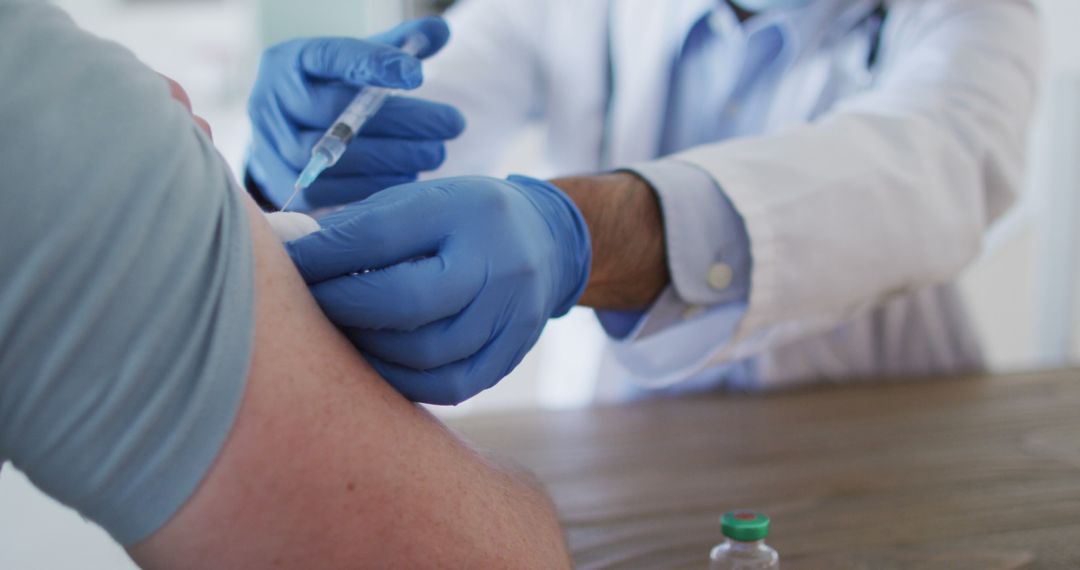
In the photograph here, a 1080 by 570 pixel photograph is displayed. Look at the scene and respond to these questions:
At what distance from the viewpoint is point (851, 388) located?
49.8 inches

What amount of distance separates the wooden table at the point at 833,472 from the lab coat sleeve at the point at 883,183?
12cm

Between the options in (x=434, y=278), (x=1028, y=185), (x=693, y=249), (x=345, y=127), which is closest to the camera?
(x=434, y=278)

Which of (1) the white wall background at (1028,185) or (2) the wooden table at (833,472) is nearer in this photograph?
(2) the wooden table at (833,472)

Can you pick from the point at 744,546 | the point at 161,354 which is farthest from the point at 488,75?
the point at 161,354

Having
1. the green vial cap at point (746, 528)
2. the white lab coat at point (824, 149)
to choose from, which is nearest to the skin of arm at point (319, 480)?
the green vial cap at point (746, 528)

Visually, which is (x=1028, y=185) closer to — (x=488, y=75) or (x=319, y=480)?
(x=488, y=75)

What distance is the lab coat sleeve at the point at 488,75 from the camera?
1322mm

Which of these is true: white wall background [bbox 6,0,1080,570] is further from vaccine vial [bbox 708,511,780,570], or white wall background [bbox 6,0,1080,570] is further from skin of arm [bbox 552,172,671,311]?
vaccine vial [bbox 708,511,780,570]

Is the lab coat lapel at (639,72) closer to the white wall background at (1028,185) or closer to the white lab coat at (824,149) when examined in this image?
the white lab coat at (824,149)

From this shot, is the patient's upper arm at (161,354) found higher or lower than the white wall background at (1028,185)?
higher

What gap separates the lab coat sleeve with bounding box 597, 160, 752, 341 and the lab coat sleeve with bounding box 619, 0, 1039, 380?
0.8 inches

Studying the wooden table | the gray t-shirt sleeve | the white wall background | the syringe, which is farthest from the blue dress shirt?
the white wall background

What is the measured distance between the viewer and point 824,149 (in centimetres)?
95

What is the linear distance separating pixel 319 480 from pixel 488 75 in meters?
1.00
